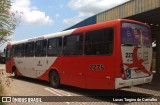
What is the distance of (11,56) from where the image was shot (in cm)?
2117

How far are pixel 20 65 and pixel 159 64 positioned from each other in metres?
12.6

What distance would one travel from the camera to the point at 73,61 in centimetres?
1287

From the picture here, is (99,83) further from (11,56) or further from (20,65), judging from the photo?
(11,56)

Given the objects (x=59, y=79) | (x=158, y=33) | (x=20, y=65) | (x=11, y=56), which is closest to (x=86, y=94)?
(x=59, y=79)

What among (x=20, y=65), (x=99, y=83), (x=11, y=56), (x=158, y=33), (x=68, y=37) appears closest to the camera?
(x=99, y=83)

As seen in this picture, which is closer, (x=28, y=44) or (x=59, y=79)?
(x=59, y=79)

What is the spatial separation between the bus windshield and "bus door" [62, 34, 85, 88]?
91.7 inches

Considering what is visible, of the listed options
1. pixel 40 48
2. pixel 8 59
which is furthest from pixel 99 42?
pixel 8 59

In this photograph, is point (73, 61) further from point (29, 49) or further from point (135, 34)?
point (29, 49)

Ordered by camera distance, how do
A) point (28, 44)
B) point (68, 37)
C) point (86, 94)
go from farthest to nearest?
1. point (28, 44)
2. point (68, 37)
3. point (86, 94)

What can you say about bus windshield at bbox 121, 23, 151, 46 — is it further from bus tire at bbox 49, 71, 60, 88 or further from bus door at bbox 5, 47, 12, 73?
bus door at bbox 5, 47, 12, 73

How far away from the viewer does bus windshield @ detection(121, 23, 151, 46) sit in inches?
421

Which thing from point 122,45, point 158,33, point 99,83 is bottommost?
point 99,83

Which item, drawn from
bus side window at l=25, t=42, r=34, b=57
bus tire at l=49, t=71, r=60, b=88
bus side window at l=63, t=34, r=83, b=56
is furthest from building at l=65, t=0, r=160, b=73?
bus tire at l=49, t=71, r=60, b=88
